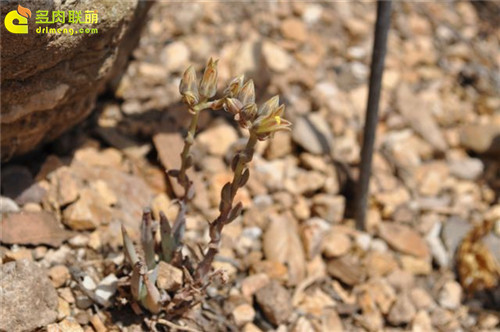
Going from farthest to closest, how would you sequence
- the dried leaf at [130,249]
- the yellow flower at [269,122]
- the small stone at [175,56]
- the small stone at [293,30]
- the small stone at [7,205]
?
the small stone at [293,30]
the small stone at [175,56]
the small stone at [7,205]
the dried leaf at [130,249]
the yellow flower at [269,122]

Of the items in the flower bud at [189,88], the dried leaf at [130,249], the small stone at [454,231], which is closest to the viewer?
the flower bud at [189,88]

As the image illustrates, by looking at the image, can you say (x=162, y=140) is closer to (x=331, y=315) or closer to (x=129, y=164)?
(x=129, y=164)

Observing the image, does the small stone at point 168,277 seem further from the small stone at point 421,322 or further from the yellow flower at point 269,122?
the small stone at point 421,322

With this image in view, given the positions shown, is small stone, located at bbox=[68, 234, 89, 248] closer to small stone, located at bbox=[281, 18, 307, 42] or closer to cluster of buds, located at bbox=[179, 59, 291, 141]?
cluster of buds, located at bbox=[179, 59, 291, 141]

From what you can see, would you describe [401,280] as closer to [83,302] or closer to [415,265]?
[415,265]

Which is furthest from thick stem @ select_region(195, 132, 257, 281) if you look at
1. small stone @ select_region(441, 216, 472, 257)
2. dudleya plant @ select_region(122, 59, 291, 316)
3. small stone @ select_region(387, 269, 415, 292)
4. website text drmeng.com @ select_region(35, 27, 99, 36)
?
small stone @ select_region(441, 216, 472, 257)

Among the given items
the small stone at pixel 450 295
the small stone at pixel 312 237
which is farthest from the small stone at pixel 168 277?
the small stone at pixel 450 295

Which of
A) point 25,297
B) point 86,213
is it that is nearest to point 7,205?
point 86,213

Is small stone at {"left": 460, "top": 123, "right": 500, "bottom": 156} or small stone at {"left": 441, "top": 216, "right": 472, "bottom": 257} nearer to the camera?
small stone at {"left": 441, "top": 216, "right": 472, "bottom": 257}
